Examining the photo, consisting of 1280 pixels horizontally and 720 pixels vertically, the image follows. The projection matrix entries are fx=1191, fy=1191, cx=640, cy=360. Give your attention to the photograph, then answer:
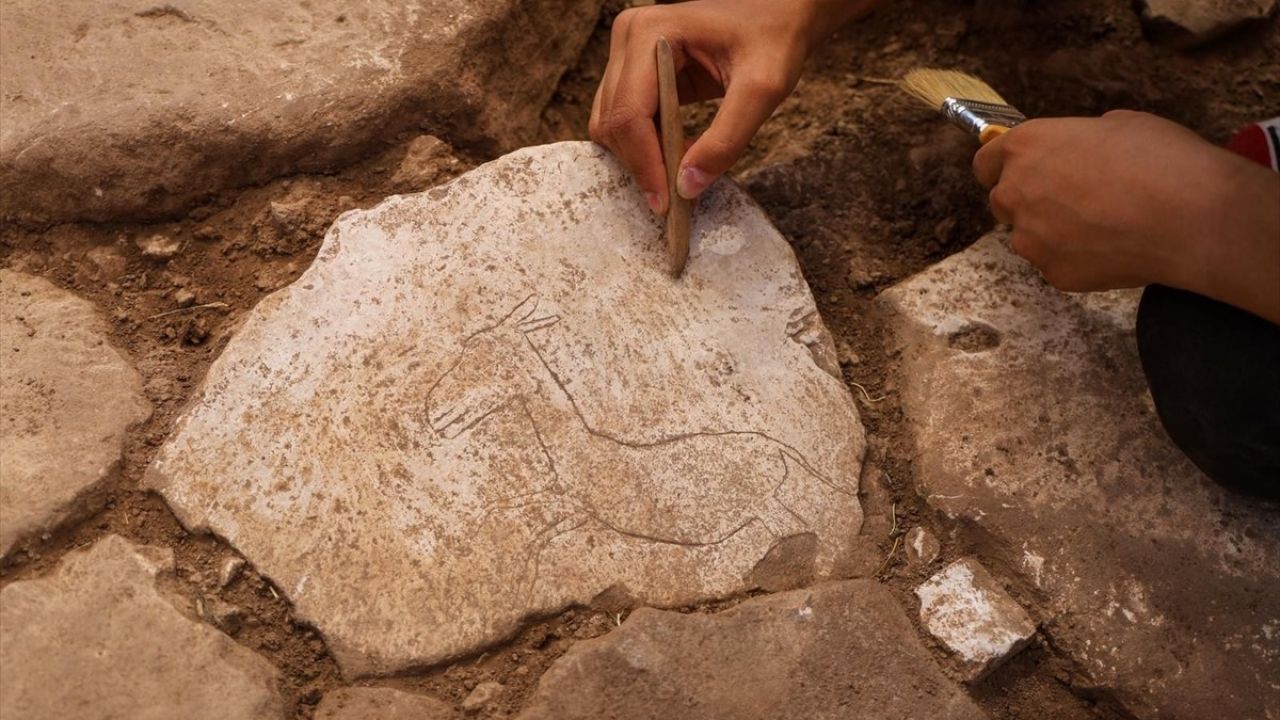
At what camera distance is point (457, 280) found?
1.55 metres

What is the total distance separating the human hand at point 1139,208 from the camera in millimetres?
1315

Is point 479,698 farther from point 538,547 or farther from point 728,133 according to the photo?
point 728,133

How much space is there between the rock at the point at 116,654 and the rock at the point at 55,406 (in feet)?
0.27

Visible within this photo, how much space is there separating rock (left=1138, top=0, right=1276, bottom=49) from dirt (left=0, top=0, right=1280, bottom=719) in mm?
30

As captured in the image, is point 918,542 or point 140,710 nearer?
point 140,710

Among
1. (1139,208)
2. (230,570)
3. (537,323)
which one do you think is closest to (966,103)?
(1139,208)

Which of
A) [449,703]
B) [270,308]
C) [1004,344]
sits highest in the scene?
[270,308]

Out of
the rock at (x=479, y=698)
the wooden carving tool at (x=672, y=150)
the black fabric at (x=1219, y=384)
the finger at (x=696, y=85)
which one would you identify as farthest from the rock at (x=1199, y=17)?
the rock at (x=479, y=698)

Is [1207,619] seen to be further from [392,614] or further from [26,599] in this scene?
[26,599]

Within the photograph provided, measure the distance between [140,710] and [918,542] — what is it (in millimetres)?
939

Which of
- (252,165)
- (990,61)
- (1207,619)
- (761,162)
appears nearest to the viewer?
(1207,619)

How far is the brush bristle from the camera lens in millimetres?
1669

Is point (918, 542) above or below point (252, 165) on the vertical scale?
below

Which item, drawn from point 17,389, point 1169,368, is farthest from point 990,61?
point 17,389
